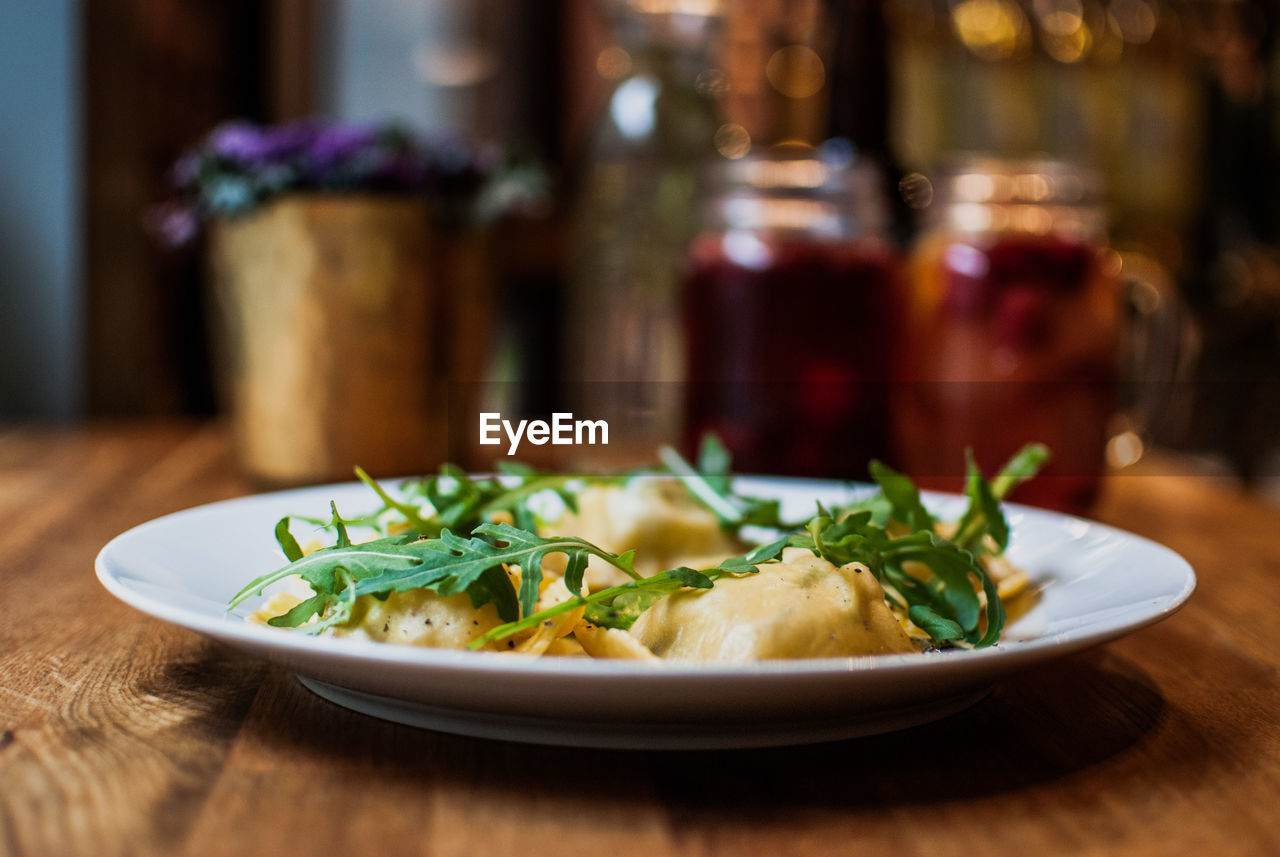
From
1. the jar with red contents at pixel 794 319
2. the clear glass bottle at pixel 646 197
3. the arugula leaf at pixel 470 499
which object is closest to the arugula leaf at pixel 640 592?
the arugula leaf at pixel 470 499

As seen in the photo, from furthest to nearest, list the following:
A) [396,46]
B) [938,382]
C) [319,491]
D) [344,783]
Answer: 1. [396,46]
2. [938,382]
3. [319,491]
4. [344,783]

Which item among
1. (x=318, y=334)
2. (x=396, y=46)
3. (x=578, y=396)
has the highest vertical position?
(x=396, y=46)

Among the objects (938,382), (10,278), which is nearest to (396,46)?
(10,278)

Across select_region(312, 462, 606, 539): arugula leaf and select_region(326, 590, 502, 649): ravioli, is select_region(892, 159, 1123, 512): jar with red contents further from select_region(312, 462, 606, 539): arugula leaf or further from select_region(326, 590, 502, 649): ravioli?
select_region(326, 590, 502, 649): ravioli

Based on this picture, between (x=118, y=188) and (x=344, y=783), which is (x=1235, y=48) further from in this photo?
(x=344, y=783)

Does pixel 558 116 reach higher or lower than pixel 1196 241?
higher

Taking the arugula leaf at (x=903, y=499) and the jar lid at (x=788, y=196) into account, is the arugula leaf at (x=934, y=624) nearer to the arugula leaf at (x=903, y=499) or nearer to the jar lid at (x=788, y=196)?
the arugula leaf at (x=903, y=499)

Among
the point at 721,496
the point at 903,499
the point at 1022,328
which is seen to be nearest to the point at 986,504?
the point at 903,499
